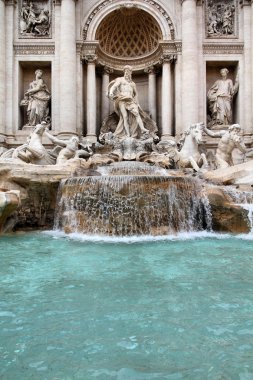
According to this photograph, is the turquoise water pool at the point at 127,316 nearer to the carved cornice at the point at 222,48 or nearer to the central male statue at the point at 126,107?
the central male statue at the point at 126,107

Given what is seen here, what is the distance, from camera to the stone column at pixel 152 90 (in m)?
14.1

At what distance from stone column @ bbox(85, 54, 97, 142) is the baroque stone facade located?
3 cm

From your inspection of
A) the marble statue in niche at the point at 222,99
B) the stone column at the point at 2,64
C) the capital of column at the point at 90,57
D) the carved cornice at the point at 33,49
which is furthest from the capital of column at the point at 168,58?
the stone column at the point at 2,64

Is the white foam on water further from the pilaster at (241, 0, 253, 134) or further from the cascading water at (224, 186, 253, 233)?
the pilaster at (241, 0, 253, 134)

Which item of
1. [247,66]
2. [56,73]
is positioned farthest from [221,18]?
[56,73]

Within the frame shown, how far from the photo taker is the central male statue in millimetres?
12375

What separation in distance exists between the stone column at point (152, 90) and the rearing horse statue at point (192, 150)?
11.5 ft

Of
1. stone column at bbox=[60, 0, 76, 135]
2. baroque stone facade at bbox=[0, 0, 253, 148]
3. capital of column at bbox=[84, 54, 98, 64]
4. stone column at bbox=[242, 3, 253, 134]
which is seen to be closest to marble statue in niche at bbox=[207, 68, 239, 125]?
baroque stone facade at bbox=[0, 0, 253, 148]

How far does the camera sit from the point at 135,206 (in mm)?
7051

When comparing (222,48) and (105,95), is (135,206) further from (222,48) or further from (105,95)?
(222,48)

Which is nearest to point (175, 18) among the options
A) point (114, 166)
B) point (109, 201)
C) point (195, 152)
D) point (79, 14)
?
point (79, 14)

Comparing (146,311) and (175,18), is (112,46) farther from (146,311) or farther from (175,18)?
(146,311)

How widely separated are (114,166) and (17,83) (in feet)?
19.9

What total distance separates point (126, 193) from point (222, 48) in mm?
9147
